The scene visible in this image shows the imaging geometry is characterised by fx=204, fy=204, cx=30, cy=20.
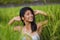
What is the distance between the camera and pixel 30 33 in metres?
1.21

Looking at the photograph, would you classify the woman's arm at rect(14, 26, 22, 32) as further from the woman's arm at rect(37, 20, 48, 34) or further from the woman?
the woman's arm at rect(37, 20, 48, 34)

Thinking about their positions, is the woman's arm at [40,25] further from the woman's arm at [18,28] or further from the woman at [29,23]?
the woman's arm at [18,28]

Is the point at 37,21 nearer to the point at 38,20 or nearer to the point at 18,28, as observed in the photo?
the point at 38,20

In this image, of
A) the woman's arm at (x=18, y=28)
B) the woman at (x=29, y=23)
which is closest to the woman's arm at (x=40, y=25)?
the woman at (x=29, y=23)

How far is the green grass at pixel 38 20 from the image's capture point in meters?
1.19

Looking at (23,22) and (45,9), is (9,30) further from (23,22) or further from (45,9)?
(45,9)

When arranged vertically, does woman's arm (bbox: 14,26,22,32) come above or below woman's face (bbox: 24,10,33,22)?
below

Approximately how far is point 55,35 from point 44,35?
67mm

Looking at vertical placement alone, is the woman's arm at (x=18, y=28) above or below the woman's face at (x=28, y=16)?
below

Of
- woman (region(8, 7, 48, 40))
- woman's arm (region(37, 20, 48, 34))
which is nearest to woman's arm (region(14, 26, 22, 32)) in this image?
woman (region(8, 7, 48, 40))

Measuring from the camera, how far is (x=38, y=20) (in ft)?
4.01

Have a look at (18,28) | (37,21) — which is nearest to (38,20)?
(37,21)

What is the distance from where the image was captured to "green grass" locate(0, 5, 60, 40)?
1.19 m

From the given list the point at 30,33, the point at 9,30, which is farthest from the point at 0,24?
the point at 30,33
